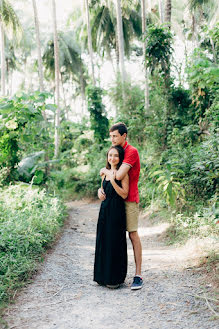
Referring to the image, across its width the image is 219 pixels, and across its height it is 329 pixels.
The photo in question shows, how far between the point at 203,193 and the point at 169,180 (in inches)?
29.1

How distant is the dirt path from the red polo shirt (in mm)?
1128

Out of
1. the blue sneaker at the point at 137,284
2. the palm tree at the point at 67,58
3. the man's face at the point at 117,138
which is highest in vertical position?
the palm tree at the point at 67,58

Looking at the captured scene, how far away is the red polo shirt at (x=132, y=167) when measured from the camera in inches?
154

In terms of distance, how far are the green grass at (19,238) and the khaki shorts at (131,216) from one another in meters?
1.44

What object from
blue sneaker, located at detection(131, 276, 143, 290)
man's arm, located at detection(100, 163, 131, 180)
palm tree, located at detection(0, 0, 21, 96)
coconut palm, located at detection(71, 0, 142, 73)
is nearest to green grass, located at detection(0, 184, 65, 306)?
blue sneaker, located at detection(131, 276, 143, 290)

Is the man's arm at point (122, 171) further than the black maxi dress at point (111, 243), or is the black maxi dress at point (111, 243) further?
the black maxi dress at point (111, 243)

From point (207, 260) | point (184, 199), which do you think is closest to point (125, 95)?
point (184, 199)

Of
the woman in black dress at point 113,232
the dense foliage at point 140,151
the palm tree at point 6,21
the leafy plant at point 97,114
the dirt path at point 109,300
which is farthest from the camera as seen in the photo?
the leafy plant at point 97,114

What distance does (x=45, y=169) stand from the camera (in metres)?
8.88

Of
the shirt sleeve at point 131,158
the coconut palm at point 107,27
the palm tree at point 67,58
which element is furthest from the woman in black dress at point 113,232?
the palm tree at point 67,58

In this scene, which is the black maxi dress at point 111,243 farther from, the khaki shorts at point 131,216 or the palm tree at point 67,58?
the palm tree at point 67,58

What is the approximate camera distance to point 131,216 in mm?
4039

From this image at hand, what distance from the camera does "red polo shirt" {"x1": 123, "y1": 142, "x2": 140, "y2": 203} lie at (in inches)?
154

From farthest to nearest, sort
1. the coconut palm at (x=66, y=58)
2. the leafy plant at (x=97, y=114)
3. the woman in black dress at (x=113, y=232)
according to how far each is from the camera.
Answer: the coconut palm at (x=66, y=58) → the leafy plant at (x=97, y=114) → the woman in black dress at (x=113, y=232)
